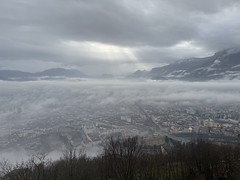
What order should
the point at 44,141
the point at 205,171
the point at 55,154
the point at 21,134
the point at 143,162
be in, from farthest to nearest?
1. the point at 21,134
2. the point at 44,141
3. the point at 55,154
4. the point at 143,162
5. the point at 205,171

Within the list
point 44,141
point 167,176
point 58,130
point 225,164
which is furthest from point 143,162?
point 58,130

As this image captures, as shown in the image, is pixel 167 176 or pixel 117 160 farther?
pixel 167 176

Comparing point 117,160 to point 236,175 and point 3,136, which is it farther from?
point 3,136

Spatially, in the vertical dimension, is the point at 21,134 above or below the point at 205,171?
below

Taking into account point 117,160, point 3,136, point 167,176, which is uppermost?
point 117,160

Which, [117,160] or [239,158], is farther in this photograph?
[239,158]

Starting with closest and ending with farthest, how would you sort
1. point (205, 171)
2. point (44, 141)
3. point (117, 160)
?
point (117, 160), point (205, 171), point (44, 141)

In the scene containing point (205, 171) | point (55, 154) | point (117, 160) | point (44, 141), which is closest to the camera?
A: point (117, 160)

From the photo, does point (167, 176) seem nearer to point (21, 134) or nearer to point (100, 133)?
point (100, 133)

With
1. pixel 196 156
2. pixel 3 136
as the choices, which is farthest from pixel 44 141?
pixel 196 156
